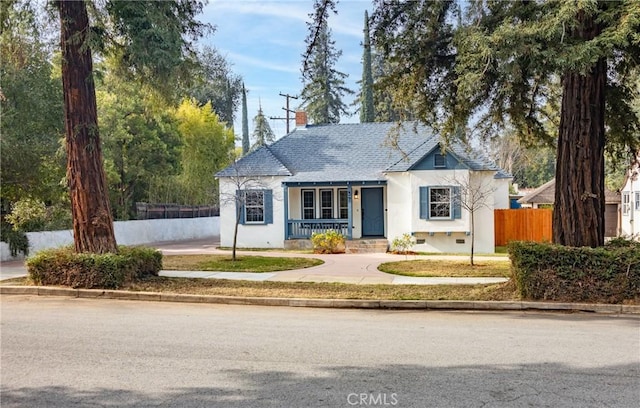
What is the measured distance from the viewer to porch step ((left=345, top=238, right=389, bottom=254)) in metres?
19.4

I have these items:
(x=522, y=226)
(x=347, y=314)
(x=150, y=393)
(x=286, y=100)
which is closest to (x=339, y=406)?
(x=150, y=393)

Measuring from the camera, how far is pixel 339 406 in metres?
4.28

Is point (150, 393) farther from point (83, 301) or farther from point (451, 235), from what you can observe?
point (451, 235)

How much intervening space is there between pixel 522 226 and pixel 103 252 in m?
18.8

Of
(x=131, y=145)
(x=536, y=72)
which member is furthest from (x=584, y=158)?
(x=131, y=145)

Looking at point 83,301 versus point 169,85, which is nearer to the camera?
point 83,301

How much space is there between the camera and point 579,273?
8.85 metres

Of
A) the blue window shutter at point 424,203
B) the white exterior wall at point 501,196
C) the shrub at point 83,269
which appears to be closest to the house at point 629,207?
the white exterior wall at point 501,196

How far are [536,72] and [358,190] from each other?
1293cm

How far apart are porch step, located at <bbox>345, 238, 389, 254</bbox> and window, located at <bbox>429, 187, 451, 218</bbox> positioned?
216cm

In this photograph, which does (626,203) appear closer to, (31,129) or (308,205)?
(308,205)

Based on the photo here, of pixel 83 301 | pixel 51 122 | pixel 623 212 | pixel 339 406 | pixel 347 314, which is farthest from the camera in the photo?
pixel 623 212

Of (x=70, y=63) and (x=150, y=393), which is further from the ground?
(x=70, y=63)

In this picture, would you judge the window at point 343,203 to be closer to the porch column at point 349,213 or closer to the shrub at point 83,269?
the porch column at point 349,213
